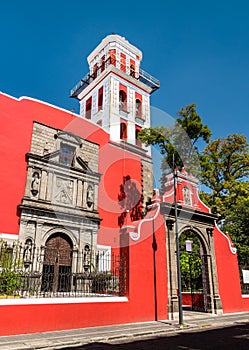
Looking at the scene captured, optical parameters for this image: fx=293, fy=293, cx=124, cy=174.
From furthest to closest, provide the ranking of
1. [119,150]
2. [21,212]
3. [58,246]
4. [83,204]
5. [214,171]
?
[214,171]
[119,150]
[83,204]
[58,246]
[21,212]

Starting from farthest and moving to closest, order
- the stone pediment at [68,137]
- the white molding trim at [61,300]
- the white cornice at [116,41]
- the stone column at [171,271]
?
the white cornice at [116,41] < the stone pediment at [68,137] < the stone column at [171,271] < the white molding trim at [61,300]

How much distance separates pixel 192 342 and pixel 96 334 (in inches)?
102

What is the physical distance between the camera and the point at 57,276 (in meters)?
10.2

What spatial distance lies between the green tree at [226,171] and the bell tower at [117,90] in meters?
5.62

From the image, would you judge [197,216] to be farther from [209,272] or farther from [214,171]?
[214,171]

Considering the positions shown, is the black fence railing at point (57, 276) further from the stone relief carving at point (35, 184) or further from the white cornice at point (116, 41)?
the white cornice at point (116, 41)

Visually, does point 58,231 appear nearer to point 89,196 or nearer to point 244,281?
point 89,196

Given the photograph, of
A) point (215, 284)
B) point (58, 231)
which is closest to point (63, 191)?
point (58, 231)

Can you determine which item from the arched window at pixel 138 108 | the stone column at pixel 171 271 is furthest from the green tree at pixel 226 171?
the stone column at pixel 171 271

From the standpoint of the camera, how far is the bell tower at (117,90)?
2034 cm

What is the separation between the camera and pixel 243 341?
7.41 metres

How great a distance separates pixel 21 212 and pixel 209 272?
8.77 m

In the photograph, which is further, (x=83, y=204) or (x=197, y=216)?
(x=83, y=204)

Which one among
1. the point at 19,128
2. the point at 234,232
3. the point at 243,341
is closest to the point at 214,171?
the point at 234,232
